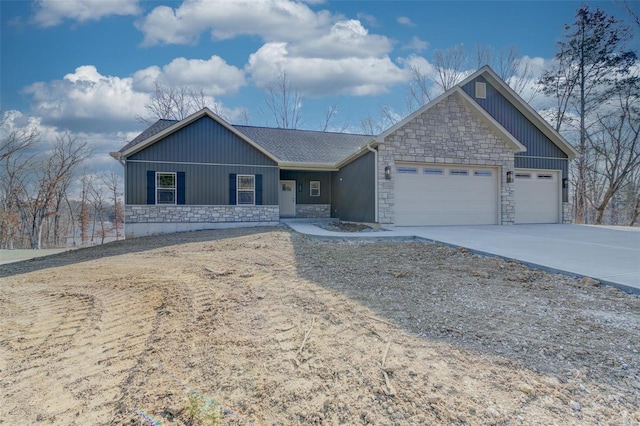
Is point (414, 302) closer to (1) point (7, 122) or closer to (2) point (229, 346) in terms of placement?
(2) point (229, 346)

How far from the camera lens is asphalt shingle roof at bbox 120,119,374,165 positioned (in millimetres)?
14383

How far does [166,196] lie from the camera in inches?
486

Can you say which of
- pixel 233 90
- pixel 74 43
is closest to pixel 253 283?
pixel 74 43

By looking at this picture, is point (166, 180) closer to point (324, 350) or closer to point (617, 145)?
point (324, 350)

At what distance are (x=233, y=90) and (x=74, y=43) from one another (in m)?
9.35

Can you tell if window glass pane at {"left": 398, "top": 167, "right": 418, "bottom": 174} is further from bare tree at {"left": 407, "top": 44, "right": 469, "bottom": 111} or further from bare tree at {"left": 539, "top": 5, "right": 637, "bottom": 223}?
bare tree at {"left": 539, "top": 5, "right": 637, "bottom": 223}

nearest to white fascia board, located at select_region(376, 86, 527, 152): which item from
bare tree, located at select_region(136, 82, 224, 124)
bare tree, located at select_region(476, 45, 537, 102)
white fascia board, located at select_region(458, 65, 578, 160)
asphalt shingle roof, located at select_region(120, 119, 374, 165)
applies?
white fascia board, located at select_region(458, 65, 578, 160)

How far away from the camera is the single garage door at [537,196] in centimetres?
1268

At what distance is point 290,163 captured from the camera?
13.7 meters

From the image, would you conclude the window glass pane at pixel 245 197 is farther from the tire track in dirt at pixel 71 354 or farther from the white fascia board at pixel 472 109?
the tire track in dirt at pixel 71 354

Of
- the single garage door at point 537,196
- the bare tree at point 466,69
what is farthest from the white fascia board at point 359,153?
the bare tree at point 466,69

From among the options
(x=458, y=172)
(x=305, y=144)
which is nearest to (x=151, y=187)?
(x=305, y=144)

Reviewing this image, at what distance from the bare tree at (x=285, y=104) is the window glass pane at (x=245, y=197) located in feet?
44.5

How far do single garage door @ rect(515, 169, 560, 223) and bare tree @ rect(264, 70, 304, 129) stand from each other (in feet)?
A: 56.0
